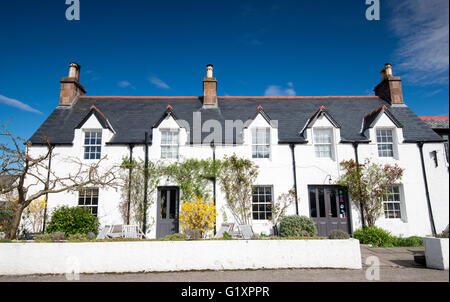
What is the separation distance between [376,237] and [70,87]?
18.0m

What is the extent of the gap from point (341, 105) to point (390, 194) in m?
5.95

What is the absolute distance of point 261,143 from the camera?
44.5 ft

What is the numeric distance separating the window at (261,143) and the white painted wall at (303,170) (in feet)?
1.04

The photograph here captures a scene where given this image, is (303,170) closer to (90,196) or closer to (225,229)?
(225,229)

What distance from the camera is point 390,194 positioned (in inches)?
505

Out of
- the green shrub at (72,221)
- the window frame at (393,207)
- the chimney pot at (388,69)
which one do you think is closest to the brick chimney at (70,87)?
the green shrub at (72,221)

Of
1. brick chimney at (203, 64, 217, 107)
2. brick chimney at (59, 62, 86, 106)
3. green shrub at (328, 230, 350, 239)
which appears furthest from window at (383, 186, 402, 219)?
brick chimney at (59, 62, 86, 106)

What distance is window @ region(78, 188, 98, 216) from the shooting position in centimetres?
1262

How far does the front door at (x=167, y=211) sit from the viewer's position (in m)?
12.3

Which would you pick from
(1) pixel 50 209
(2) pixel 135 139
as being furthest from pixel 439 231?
(1) pixel 50 209

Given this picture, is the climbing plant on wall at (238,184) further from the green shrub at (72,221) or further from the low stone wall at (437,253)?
the low stone wall at (437,253)

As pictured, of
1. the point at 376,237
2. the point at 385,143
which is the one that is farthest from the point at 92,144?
the point at 385,143

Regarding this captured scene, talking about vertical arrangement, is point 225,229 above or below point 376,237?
above

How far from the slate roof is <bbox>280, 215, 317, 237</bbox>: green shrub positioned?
390cm
